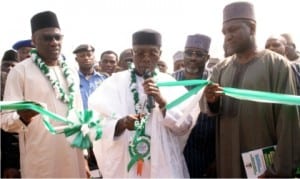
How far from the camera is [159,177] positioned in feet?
15.1

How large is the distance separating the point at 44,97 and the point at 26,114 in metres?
0.48

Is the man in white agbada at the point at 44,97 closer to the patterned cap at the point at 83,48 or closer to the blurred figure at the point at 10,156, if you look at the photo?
the blurred figure at the point at 10,156

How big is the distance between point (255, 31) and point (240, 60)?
326mm

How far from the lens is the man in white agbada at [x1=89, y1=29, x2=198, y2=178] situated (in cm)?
462

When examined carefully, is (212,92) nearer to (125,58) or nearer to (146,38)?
(146,38)

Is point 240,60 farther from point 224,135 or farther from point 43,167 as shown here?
point 43,167

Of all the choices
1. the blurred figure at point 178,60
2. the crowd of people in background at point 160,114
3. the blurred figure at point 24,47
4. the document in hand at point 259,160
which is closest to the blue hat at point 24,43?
the blurred figure at point 24,47

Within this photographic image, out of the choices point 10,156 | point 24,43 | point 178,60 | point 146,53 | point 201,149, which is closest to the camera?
point 146,53

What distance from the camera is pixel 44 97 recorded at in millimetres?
4871

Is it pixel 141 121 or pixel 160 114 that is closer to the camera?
pixel 141 121

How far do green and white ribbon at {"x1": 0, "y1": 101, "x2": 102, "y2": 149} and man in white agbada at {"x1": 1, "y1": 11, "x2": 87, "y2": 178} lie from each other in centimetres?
41

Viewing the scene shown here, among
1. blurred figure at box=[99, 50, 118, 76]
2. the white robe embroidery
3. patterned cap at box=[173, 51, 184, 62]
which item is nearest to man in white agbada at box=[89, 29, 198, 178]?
the white robe embroidery

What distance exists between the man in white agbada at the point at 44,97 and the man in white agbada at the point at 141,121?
0.32m

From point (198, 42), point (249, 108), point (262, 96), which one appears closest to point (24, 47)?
point (198, 42)
